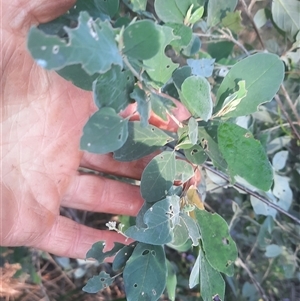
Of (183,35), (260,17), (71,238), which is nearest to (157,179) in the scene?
(183,35)

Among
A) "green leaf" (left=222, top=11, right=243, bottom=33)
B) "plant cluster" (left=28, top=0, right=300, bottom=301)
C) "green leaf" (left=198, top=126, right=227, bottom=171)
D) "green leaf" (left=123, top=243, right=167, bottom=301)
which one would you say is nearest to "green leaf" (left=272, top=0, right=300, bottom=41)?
"green leaf" (left=222, top=11, right=243, bottom=33)

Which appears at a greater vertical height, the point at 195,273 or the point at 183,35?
the point at 183,35

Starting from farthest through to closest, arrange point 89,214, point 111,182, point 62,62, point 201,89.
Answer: point 89,214
point 111,182
point 201,89
point 62,62

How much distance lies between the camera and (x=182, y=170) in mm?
907

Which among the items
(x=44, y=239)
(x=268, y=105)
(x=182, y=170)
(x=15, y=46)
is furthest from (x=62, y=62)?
(x=268, y=105)

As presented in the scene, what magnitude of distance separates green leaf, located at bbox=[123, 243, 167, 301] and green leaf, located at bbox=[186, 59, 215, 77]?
1.25ft

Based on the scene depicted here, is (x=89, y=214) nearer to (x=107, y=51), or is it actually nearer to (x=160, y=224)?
(x=160, y=224)

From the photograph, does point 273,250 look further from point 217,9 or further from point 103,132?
point 103,132

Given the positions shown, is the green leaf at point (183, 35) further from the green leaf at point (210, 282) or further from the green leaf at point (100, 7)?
the green leaf at point (210, 282)

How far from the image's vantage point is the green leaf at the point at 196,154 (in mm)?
879

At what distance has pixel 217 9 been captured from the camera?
1.07 metres

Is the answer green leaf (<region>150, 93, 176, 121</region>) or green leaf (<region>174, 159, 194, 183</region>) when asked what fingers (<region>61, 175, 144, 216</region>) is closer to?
green leaf (<region>174, 159, 194, 183</region>)

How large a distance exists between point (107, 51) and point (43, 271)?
1.52 m

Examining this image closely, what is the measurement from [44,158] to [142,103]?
579mm
